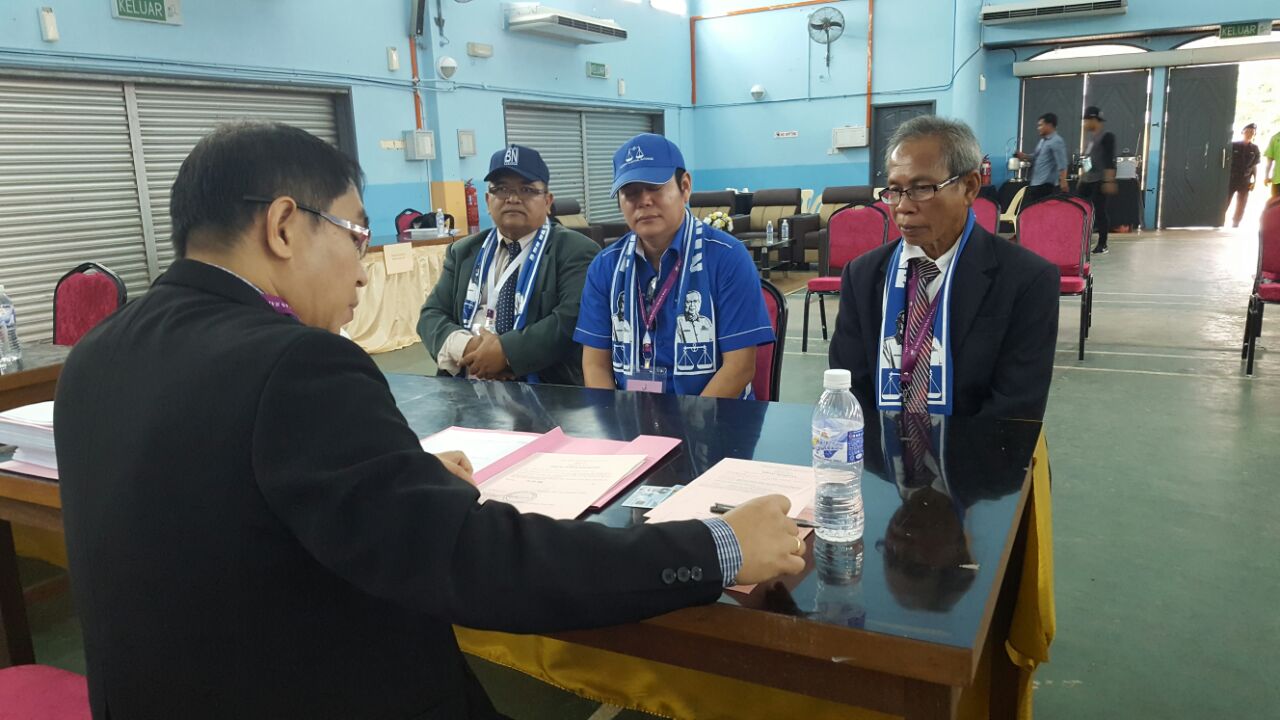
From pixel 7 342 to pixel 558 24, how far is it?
24.8 feet

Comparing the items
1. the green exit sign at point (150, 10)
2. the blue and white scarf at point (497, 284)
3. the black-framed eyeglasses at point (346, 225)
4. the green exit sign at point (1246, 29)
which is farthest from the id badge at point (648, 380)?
the green exit sign at point (1246, 29)

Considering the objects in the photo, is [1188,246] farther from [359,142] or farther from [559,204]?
[359,142]

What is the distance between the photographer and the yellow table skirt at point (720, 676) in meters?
1.48

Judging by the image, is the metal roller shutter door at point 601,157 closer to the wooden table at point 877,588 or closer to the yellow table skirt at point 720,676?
the yellow table skirt at point 720,676

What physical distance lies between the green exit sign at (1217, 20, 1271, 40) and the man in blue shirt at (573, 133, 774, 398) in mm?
12357

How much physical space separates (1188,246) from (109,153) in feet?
38.9

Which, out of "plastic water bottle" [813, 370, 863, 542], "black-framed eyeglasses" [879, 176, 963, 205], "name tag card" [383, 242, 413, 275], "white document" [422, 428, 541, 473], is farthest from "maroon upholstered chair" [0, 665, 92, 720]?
"name tag card" [383, 242, 413, 275]

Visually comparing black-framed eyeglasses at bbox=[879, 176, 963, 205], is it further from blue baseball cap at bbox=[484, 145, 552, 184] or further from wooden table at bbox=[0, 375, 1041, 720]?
blue baseball cap at bbox=[484, 145, 552, 184]

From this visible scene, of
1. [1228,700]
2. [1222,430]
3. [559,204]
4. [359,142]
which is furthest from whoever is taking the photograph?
[559,204]

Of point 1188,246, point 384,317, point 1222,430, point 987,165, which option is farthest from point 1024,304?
point 987,165

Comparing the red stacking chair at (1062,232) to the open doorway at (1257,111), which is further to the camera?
the open doorway at (1257,111)

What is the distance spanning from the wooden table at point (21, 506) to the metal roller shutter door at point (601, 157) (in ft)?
27.0

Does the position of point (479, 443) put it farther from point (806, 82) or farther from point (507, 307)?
point (806, 82)

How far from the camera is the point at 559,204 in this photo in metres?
9.30
